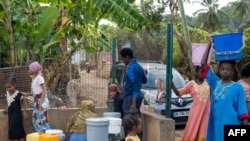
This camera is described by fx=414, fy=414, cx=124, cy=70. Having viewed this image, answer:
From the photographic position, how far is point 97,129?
17.1ft

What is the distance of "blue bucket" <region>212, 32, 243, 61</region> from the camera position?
461 centimetres

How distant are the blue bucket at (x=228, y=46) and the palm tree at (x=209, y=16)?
38.6 meters

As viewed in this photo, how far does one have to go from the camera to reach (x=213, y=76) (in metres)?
4.65

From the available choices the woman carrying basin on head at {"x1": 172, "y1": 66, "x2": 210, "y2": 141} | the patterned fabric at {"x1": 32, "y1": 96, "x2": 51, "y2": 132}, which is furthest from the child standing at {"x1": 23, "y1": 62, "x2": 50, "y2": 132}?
the woman carrying basin on head at {"x1": 172, "y1": 66, "x2": 210, "y2": 141}

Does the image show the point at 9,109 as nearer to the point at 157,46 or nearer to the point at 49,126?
the point at 49,126

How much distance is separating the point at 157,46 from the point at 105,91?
3481mm

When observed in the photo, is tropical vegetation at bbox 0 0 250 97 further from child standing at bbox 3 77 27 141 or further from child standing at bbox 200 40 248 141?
child standing at bbox 200 40 248 141

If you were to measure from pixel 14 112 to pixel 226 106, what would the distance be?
3.95 metres

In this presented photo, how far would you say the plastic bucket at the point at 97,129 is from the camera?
17.1ft

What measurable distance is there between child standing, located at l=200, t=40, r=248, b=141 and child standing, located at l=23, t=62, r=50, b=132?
308cm

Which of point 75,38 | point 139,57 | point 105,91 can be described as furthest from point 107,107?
point 75,38

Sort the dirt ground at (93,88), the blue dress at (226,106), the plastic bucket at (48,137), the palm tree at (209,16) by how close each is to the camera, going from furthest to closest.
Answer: the palm tree at (209,16) < the dirt ground at (93,88) < the plastic bucket at (48,137) < the blue dress at (226,106)

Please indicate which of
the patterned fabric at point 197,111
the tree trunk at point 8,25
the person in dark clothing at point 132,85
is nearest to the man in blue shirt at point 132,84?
the person in dark clothing at point 132,85

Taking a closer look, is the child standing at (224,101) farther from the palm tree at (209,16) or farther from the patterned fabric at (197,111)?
the palm tree at (209,16)
